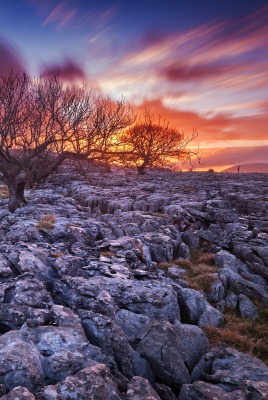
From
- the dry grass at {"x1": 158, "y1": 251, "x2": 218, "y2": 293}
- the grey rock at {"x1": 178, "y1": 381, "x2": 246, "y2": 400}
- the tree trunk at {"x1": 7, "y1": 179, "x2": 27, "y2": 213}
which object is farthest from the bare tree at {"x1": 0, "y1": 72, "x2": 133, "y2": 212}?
the grey rock at {"x1": 178, "y1": 381, "x2": 246, "y2": 400}

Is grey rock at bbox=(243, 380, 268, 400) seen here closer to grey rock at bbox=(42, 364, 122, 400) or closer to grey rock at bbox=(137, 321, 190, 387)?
grey rock at bbox=(137, 321, 190, 387)

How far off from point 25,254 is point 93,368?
7.61m

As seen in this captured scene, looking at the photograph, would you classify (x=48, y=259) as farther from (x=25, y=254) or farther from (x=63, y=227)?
(x=63, y=227)

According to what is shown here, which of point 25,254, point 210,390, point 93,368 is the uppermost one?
point 25,254

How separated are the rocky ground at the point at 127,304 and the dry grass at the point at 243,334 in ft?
1.12

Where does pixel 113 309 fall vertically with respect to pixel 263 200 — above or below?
below

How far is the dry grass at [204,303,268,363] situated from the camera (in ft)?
35.8

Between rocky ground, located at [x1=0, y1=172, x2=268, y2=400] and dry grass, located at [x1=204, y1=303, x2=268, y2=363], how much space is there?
0.34 meters

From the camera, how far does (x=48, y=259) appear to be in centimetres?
1374

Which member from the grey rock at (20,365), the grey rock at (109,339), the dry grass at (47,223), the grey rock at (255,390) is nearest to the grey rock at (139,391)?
the grey rock at (109,339)

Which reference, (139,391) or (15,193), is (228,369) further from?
(15,193)

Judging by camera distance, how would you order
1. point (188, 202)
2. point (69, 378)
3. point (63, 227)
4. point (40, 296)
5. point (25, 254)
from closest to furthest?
point (69, 378)
point (40, 296)
point (25, 254)
point (63, 227)
point (188, 202)

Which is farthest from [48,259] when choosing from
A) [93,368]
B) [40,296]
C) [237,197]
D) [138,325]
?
[237,197]

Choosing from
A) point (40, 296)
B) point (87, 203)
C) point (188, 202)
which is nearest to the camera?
point (40, 296)
